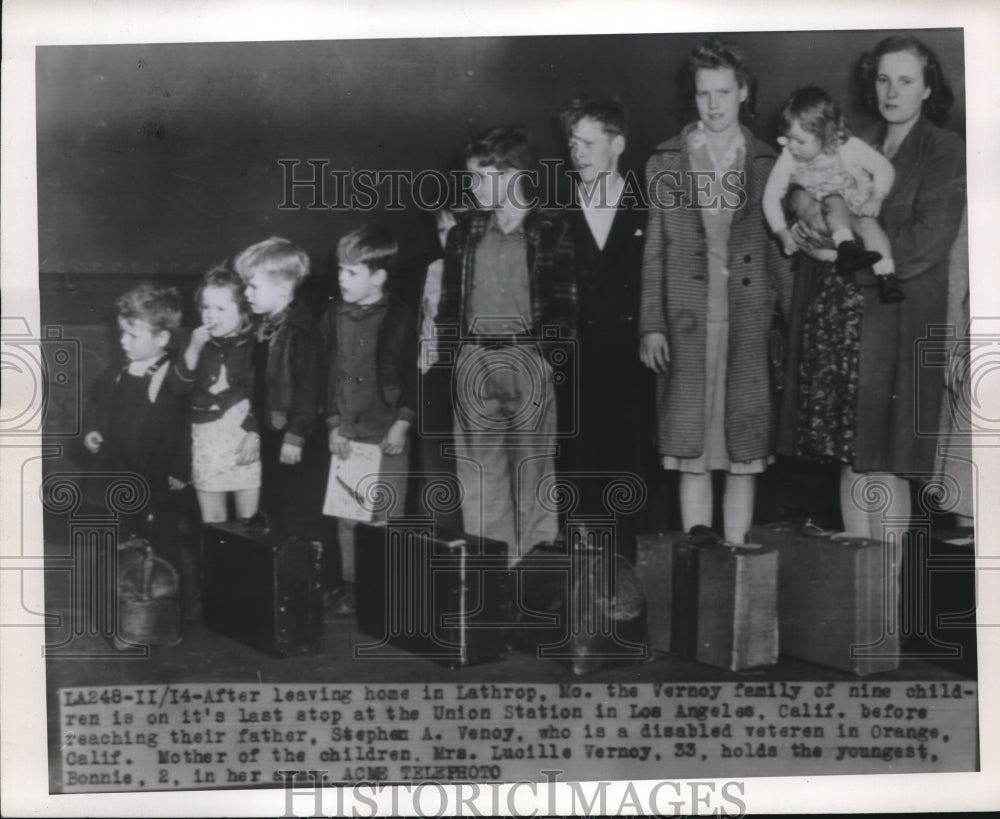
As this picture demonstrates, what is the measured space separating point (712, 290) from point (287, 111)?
147cm

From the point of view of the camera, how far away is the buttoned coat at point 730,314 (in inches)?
159

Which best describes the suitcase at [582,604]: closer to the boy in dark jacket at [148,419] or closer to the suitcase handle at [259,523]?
the suitcase handle at [259,523]

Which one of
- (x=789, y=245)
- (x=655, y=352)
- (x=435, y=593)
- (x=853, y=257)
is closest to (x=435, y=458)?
(x=435, y=593)

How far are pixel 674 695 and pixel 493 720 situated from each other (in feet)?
1.90

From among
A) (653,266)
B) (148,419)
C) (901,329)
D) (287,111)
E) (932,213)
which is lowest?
(148,419)

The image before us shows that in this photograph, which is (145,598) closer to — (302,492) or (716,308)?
(302,492)

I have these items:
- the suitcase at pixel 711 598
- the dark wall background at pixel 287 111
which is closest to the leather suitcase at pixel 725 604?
the suitcase at pixel 711 598

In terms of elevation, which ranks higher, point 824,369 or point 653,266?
point 653,266

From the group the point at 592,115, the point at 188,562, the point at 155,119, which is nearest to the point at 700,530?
the point at 592,115

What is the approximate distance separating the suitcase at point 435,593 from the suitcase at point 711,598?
48 centimetres

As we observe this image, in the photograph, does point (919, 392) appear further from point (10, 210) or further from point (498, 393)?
point (10, 210)

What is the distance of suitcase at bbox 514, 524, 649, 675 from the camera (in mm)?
3988

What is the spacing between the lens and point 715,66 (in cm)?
399

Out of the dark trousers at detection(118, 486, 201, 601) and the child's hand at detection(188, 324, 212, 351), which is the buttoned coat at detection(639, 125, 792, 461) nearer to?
the child's hand at detection(188, 324, 212, 351)
